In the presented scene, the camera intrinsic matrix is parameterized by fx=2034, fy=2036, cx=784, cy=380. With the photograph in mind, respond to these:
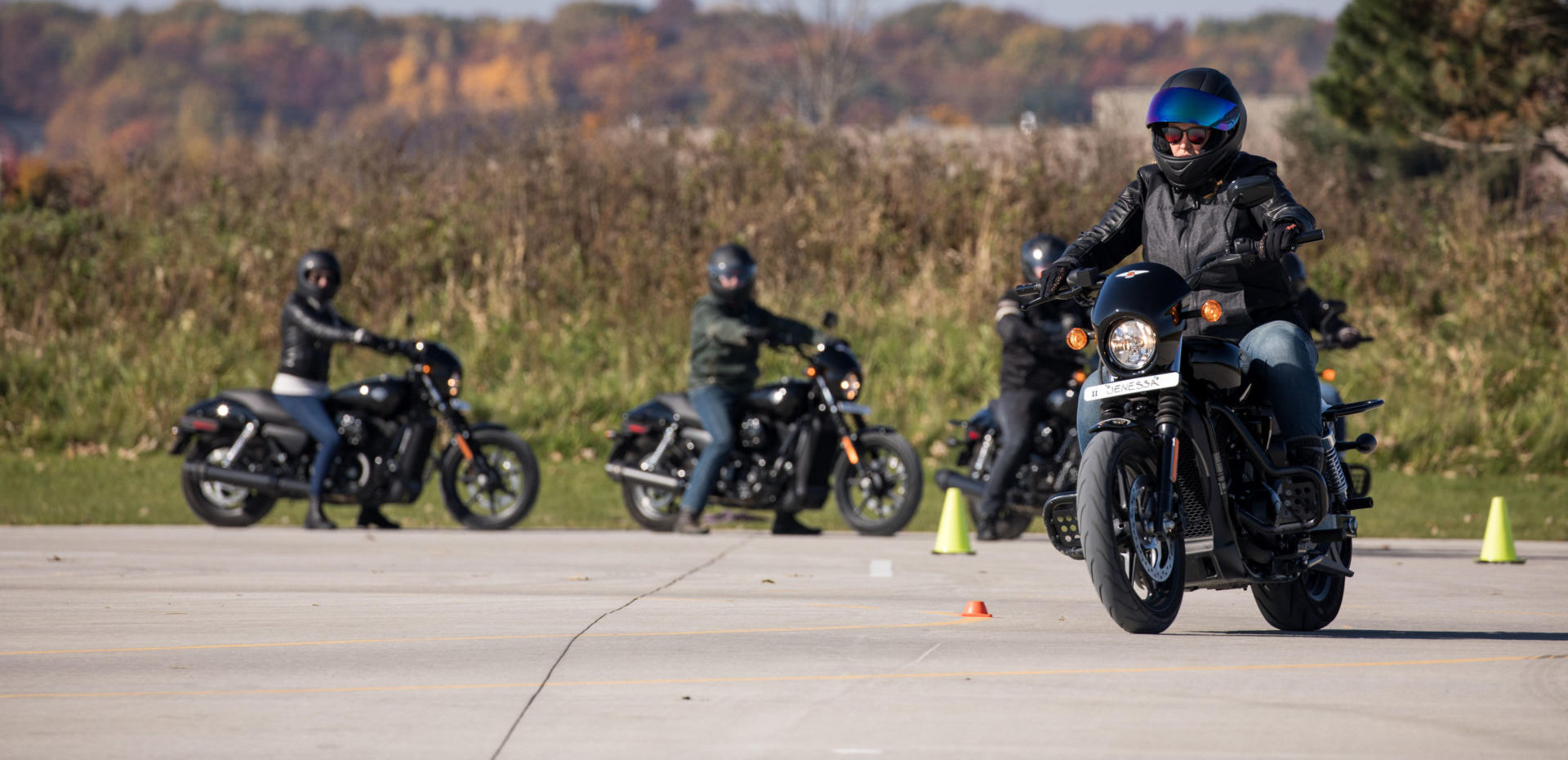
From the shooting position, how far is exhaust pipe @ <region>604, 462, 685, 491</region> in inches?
600

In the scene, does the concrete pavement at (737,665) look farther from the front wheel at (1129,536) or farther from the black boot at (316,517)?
the black boot at (316,517)

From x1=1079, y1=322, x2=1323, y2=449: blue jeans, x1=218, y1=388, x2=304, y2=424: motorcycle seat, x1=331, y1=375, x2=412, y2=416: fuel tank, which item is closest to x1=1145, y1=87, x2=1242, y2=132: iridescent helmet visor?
x1=1079, y1=322, x2=1323, y2=449: blue jeans

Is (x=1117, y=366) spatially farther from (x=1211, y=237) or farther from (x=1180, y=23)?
(x=1180, y=23)

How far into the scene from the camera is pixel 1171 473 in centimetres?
732

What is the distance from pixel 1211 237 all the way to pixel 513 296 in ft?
58.4

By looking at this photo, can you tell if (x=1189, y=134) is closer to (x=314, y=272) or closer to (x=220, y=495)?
(x=314, y=272)

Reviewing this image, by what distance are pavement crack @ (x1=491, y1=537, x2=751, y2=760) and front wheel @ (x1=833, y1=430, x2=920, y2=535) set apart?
4.47 ft

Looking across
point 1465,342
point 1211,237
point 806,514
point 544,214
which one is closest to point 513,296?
point 544,214

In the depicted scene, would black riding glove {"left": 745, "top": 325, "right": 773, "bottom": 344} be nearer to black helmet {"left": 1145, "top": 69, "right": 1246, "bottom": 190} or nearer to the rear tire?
the rear tire

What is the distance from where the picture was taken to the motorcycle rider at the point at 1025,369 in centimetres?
1395

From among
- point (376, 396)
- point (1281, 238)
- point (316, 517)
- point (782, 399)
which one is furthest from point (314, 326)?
point (1281, 238)

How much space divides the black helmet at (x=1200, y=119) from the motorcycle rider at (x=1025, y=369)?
571 centimetres

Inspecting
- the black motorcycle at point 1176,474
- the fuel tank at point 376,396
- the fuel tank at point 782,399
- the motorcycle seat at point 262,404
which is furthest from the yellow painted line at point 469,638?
the motorcycle seat at point 262,404

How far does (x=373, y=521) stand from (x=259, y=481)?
970 mm
